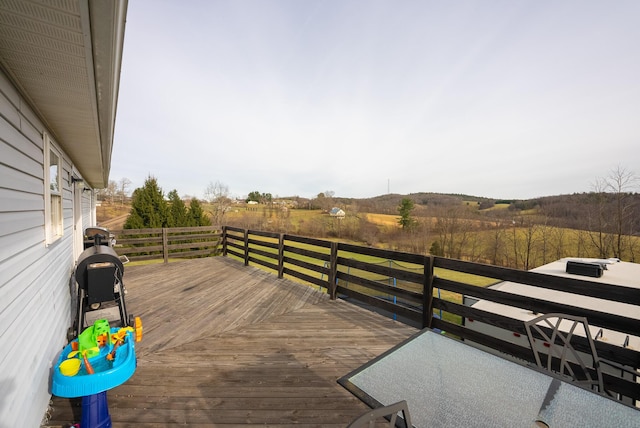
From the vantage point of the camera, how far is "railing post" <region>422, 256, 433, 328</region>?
3.11 meters

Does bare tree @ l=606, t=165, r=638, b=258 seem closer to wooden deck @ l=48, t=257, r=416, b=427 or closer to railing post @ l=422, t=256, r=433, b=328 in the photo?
railing post @ l=422, t=256, r=433, b=328

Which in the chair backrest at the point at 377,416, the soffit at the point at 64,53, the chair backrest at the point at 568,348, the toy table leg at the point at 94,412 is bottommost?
the toy table leg at the point at 94,412

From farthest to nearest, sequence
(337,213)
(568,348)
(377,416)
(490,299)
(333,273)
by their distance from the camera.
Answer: (337,213)
(333,273)
(490,299)
(568,348)
(377,416)

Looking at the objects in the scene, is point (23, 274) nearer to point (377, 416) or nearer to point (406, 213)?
point (377, 416)

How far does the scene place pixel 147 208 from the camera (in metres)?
12.3

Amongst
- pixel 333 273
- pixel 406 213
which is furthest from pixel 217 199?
pixel 333 273

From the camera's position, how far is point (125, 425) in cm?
177

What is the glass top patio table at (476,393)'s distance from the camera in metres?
1.08

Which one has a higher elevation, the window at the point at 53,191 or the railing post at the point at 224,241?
Result: the window at the point at 53,191

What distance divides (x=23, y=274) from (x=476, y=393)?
9.50 ft

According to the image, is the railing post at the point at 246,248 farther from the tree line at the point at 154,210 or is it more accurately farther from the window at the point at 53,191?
the tree line at the point at 154,210

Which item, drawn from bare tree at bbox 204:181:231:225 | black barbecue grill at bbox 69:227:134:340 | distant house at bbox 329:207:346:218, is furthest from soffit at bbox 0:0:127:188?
distant house at bbox 329:207:346:218

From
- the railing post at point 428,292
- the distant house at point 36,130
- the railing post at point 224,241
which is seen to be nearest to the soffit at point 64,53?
the distant house at point 36,130

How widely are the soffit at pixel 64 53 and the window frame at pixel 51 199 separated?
51cm
